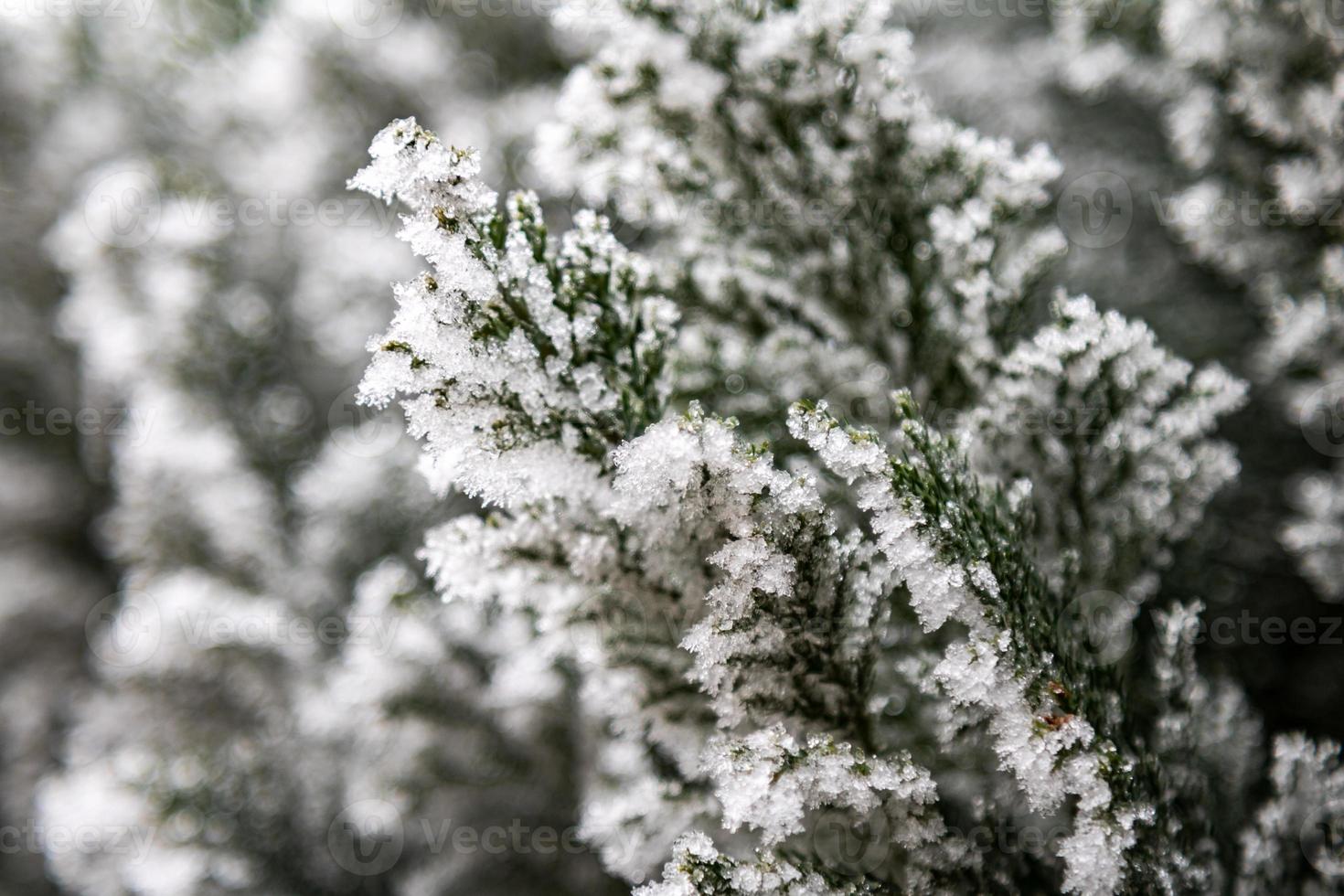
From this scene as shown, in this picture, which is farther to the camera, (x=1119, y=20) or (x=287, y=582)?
(x=287, y=582)

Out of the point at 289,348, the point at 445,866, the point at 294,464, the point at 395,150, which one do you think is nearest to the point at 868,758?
the point at 395,150

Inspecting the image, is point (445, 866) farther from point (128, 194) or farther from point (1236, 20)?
point (1236, 20)

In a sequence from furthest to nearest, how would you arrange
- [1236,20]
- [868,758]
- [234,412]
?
[234,412]
[1236,20]
[868,758]

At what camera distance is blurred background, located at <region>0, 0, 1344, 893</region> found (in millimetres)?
2877

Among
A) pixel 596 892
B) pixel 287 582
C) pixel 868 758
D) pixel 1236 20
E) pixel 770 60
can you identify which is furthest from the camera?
pixel 287 582

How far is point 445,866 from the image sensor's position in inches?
118

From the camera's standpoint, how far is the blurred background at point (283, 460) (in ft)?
9.44

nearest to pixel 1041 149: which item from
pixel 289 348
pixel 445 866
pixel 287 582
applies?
pixel 445 866

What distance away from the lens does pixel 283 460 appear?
4055mm

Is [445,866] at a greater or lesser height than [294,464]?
lesser

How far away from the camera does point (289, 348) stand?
4.55 meters

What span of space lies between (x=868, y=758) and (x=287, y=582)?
3013 mm

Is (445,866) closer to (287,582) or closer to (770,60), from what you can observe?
(287,582)

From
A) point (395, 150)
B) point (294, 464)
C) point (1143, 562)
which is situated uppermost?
point (294, 464)
